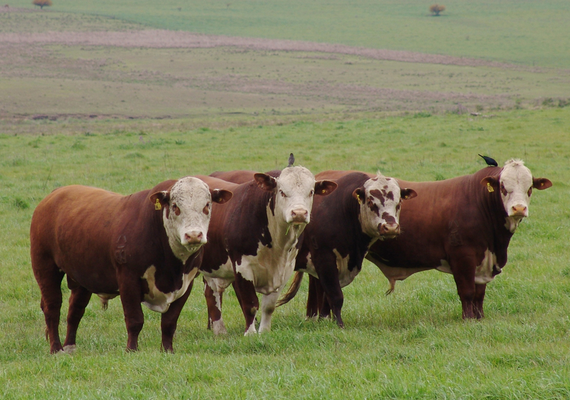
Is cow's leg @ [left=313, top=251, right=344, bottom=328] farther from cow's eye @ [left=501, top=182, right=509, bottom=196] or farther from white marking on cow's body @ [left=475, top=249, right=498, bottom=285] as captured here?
cow's eye @ [left=501, top=182, right=509, bottom=196]

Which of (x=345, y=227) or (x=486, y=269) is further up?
(x=345, y=227)

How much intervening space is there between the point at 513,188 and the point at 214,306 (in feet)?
11.9

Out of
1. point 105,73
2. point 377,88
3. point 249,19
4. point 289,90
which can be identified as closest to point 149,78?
point 105,73

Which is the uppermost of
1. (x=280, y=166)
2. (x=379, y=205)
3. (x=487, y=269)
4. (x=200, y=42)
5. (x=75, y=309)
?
(x=379, y=205)

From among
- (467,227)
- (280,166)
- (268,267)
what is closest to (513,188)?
(467,227)

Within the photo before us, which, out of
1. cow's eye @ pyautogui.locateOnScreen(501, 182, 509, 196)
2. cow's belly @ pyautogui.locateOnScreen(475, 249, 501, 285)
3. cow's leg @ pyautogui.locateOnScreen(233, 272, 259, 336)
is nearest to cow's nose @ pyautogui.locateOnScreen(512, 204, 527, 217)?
cow's eye @ pyautogui.locateOnScreen(501, 182, 509, 196)

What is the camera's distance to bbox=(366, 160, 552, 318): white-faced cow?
753 cm

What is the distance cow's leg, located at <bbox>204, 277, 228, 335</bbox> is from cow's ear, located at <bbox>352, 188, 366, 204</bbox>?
1968 millimetres

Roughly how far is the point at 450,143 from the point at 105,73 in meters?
49.5

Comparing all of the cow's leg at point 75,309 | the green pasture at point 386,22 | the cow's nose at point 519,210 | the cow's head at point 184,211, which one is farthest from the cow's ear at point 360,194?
the green pasture at point 386,22

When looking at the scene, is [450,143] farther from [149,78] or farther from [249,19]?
[249,19]

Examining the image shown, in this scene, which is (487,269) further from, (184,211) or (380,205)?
(184,211)

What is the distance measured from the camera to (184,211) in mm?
6180

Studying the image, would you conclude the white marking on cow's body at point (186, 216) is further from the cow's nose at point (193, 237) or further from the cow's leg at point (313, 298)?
the cow's leg at point (313, 298)
